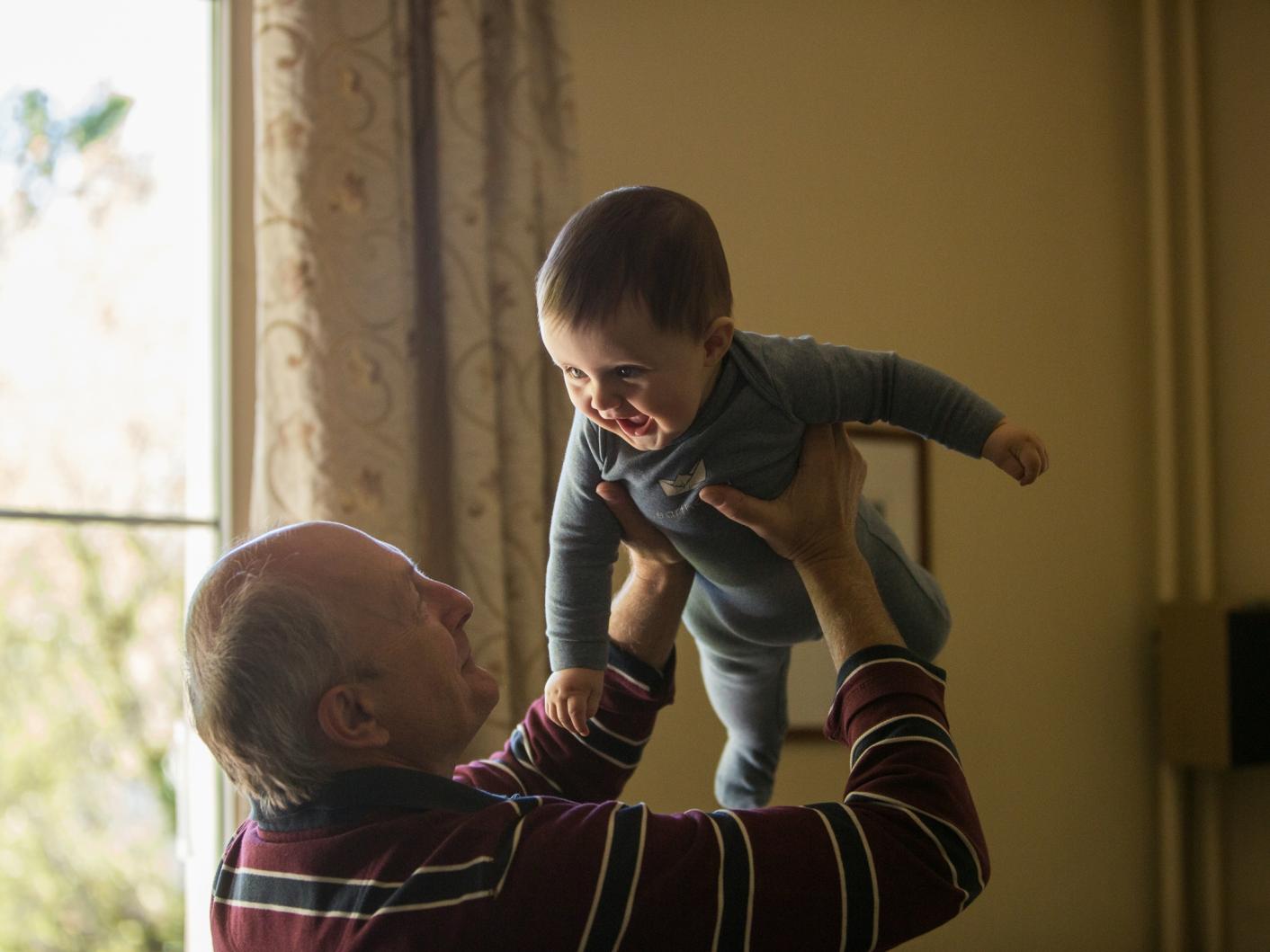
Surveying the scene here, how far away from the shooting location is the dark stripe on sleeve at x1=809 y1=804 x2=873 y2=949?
106 centimetres

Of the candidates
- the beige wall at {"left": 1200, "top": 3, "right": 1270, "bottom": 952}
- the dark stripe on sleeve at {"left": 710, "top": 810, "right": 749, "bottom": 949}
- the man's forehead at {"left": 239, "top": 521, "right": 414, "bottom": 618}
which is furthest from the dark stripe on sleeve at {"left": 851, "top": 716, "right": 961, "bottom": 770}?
the beige wall at {"left": 1200, "top": 3, "right": 1270, "bottom": 952}

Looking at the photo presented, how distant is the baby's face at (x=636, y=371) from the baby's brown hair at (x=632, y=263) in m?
0.01

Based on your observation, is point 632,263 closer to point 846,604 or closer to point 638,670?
point 846,604

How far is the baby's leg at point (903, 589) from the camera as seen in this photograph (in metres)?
1.40

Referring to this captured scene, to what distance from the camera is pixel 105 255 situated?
2471 millimetres

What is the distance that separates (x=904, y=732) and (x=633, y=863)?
0.89ft

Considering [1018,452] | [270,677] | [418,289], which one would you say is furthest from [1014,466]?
[418,289]

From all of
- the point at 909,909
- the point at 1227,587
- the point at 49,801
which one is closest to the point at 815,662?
the point at 1227,587

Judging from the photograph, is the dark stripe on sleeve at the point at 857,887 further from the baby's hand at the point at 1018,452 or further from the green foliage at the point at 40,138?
the green foliage at the point at 40,138

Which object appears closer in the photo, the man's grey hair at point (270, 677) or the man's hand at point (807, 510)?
the man's grey hair at point (270, 677)

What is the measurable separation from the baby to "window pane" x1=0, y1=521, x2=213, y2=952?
137 cm

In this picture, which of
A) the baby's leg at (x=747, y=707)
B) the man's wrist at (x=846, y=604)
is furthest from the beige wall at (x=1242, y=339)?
the man's wrist at (x=846, y=604)

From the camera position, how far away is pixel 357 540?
123 centimetres

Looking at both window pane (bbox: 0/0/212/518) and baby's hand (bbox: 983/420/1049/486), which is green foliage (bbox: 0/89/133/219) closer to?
window pane (bbox: 0/0/212/518)
